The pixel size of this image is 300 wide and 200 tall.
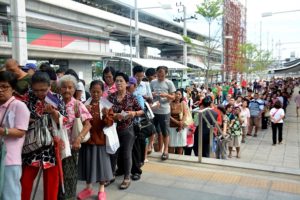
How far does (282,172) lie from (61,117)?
3870mm

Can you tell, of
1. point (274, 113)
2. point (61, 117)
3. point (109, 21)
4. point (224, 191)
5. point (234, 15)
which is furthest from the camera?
point (234, 15)

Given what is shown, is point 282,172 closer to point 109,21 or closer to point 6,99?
point 6,99

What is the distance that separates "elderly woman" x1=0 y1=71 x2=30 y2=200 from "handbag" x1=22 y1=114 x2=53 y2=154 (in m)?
0.24

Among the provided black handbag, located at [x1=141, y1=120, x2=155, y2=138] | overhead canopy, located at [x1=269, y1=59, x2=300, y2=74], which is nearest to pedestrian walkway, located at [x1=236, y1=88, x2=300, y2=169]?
black handbag, located at [x1=141, y1=120, x2=155, y2=138]

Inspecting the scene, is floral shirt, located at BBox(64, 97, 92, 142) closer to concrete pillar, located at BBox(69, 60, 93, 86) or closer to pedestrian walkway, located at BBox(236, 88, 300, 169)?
pedestrian walkway, located at BBox(236, 88, 300, 169)

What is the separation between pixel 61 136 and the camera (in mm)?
3398

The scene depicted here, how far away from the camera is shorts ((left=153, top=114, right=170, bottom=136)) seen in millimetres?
5812

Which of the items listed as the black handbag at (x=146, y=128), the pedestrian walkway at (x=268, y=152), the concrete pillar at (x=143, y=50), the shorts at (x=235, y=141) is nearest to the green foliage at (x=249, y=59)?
the concrete pillar at (x=143, y=50)

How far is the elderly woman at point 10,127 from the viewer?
2863 mm

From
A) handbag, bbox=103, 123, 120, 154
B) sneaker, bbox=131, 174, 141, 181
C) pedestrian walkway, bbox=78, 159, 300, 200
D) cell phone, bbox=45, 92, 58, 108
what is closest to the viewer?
cell phone, bbox=45, 92, 58, 108

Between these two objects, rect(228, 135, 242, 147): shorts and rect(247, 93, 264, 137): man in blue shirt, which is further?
rect(247, 93, 264, 137): man in blue shirt

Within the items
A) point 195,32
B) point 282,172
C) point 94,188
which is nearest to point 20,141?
point 94,188

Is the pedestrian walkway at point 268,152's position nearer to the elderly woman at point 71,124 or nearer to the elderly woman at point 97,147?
the elderly woman at point 97,147

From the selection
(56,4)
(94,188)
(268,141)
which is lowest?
(268,141)
